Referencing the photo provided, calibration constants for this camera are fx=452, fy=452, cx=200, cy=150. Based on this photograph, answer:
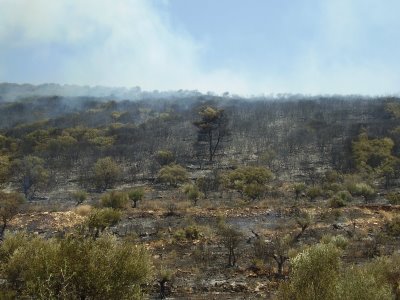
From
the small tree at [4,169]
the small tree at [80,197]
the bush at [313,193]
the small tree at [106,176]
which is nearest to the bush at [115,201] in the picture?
the small tree at [80,197]

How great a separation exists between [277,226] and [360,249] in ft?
27.0

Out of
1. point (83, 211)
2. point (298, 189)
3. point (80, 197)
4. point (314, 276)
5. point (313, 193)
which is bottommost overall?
point (80, 197)

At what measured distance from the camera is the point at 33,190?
219ft

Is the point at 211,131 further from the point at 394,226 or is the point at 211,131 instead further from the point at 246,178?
the point at 394,226

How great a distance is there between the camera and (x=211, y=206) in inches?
1811

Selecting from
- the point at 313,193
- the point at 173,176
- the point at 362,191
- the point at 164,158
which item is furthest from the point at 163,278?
the point at 164,158

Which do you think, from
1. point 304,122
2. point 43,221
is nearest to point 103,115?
point 304,122

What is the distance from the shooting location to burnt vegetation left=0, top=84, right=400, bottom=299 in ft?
54.2

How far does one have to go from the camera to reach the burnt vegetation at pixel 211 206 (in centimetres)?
1653

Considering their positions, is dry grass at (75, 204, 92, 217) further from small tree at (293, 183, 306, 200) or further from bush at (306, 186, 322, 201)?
bush at (306, 186, 322, 201)

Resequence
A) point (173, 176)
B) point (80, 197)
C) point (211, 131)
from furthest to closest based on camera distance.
→ 1. point (211, 131)
2. point (173, 176)
3. point (80, 197)

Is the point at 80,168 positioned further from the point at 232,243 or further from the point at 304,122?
the point at 232,243

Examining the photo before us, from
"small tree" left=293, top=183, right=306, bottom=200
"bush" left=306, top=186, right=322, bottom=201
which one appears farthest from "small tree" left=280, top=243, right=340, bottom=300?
"small tree" left=293, top=183, right=306, bottom=200

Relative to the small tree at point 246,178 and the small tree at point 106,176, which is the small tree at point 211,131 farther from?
the small tree at point 106,176
